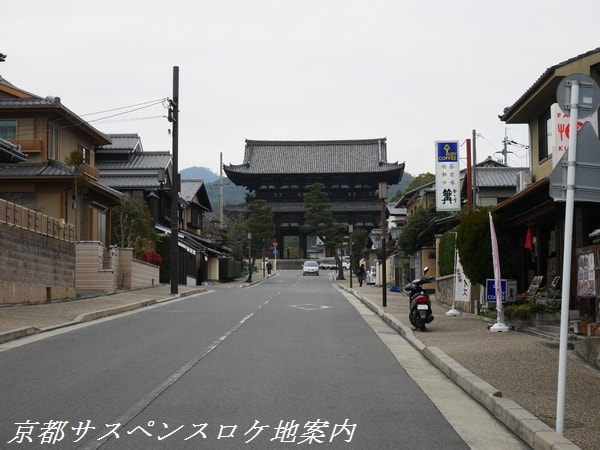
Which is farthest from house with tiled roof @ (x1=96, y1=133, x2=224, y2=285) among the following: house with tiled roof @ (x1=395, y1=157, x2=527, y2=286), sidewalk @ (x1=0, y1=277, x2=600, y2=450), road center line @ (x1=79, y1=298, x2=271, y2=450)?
road center line @ (x1=79, y1=298, x2=271, y2=450)

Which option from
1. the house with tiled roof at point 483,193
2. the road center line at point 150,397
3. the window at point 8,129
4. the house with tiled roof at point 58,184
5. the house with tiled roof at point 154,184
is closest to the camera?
the road center line at point 150,397

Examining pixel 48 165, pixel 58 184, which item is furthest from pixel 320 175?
pixel 58 184

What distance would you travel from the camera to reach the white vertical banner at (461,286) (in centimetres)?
2230

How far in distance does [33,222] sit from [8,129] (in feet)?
36.8

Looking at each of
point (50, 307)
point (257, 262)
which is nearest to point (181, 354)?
point (50, 307)

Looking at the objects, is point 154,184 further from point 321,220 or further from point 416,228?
point 321,220

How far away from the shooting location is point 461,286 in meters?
22.8

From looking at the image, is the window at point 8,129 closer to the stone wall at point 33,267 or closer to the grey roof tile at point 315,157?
the stone wall at point 33,267

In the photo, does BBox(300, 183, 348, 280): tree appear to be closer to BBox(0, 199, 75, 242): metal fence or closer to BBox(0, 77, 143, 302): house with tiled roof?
Result: BBox(0, 77, 143, 302): house with tiled roof

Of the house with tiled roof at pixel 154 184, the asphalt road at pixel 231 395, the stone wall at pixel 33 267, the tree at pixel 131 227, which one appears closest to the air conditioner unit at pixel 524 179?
the asphalt road at pixel 231 395

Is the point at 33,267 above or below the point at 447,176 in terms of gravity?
below

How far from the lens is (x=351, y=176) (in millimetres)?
81875

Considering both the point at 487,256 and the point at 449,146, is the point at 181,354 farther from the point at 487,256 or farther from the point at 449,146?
the point at 449,146

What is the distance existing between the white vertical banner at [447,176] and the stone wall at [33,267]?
1378cm
